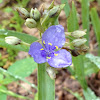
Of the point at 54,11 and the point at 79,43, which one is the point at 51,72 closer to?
the point at 79,43

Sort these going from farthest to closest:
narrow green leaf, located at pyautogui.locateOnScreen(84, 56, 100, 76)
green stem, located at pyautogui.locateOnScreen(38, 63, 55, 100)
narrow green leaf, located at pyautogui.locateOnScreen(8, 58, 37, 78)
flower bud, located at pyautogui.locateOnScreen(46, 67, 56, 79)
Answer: narrow green leaf, located at pyautogui.locateOnScreen(84, 56, 100, 76) < narrow green leaf, located at pyautogui.locateOnScreen(8, 58, 37, 78) < green stem, located at pyautogui.locateOnScreen(38, 63, 55, 100) < flower bud, located at pyautogui.locateOnScreen(46, 67, 56, 79)

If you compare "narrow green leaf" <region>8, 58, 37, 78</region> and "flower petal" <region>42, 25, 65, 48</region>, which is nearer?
"flower petal" <region>42, 25, 65, 48</region>

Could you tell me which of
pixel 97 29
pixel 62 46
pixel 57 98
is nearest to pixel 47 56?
pixel 62 46

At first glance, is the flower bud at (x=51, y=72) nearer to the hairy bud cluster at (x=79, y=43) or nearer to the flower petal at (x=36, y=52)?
the flower petal at (x=36, y=52)

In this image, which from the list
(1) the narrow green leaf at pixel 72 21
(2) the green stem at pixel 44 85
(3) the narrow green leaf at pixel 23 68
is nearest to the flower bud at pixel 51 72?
(2) the green stem at pixel 44 85

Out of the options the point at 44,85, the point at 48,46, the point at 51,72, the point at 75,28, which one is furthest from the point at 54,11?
the point at 75,28

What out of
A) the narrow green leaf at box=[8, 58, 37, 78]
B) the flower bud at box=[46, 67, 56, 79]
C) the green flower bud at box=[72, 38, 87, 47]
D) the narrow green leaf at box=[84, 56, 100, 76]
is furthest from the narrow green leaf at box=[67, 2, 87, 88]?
the flower bud at box=[46, 67, 56, 79]

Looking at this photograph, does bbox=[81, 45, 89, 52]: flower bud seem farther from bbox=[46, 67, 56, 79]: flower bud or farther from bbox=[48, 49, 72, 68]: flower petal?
bbox=[46, 67, 56, 79]: flower bud
